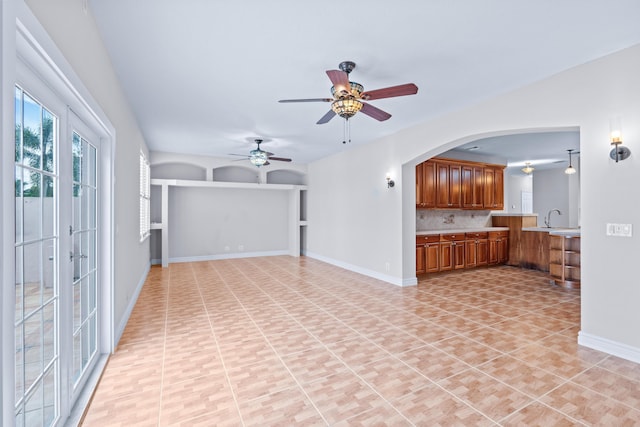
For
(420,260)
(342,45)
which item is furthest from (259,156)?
(420,260)

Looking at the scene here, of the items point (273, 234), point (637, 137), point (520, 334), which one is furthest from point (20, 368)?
point (273, 234)

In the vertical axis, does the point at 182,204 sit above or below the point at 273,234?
above

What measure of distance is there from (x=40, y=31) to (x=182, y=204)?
7.12 m

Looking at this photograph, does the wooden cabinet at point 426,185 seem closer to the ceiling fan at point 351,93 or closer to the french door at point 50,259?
the ceiling fan at point 351,93

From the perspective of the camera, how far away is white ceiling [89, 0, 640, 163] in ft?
7.18

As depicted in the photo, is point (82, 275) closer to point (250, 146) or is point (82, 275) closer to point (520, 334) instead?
point (520, 334)

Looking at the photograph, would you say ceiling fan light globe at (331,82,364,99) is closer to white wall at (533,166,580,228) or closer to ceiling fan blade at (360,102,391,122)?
ceiling fan blade at (360,102,391,122)

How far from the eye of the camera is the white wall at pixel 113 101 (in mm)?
1611

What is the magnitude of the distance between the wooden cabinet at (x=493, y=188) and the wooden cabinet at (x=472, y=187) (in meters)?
0.16

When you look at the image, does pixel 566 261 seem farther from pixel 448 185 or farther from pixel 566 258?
pixel 448 185

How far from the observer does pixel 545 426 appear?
6.17 feet

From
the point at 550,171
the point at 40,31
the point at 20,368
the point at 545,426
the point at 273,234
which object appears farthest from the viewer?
the point at 550,171

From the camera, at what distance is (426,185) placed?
6.39m

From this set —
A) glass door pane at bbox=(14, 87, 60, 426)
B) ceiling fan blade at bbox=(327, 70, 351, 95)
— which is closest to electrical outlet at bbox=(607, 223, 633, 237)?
ceiling fan blade at bbox=(327, 70, 351, 95)
